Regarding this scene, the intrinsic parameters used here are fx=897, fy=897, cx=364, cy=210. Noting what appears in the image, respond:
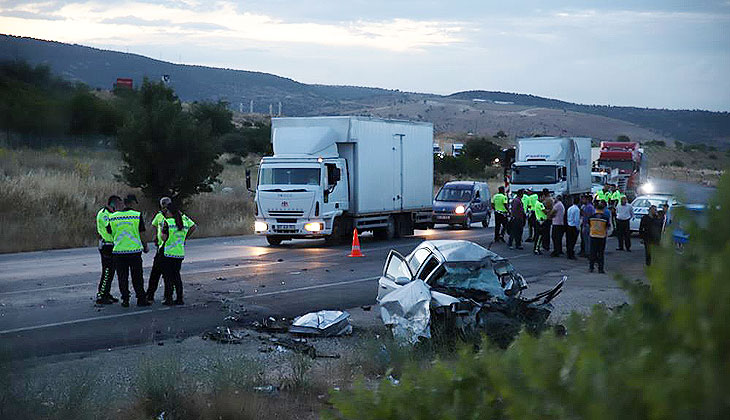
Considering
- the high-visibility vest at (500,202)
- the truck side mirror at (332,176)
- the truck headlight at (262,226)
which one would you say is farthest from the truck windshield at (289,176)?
the high-visibility vest at (500,202)

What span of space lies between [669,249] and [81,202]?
30211mm

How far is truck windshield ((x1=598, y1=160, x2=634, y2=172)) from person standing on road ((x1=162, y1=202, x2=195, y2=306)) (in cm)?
4480

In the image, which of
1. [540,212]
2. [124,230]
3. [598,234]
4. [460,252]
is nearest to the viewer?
[460,252]

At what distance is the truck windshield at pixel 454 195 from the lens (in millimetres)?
34906

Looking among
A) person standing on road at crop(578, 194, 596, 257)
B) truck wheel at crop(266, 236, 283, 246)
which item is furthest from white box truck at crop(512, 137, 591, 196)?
truck wheel at crop(266, 236, 283, 246)

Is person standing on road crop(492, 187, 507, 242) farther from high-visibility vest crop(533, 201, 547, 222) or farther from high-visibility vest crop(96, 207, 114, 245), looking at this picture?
high-visibility vest crop(96, 207, 114, 245)

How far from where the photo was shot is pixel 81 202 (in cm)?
3045

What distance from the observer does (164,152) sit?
33.1 metres

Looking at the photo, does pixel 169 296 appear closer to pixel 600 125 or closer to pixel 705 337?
pixel 705 337

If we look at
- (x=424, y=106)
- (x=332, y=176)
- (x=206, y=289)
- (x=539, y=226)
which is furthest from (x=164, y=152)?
(x=424, y=106)

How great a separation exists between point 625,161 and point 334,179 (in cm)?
3495

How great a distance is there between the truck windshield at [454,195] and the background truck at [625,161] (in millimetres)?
21369

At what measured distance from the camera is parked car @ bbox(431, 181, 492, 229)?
1346 inches

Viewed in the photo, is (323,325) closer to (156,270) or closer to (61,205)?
(156,270)
